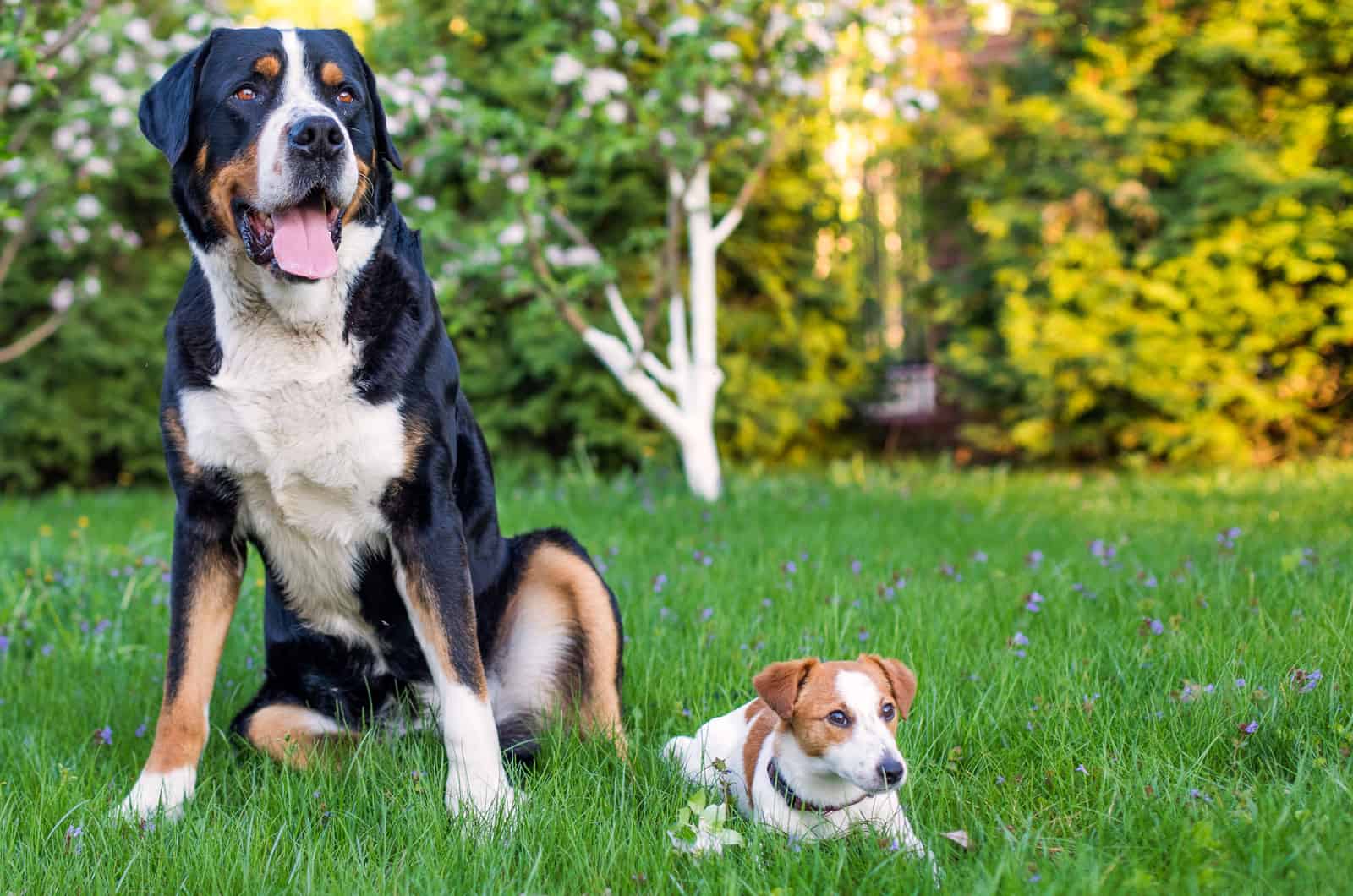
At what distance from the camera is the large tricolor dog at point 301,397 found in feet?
8.41

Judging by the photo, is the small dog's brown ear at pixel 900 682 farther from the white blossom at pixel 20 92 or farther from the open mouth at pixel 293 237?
the white blossom at pixel 20 92

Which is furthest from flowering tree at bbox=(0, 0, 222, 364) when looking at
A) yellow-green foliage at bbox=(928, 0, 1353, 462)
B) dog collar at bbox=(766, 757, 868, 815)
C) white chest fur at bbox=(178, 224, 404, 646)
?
yellow-green foliage at bbox=(928, 0, 1353, 462)

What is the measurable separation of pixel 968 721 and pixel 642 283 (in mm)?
6620

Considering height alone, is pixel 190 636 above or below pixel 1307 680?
above

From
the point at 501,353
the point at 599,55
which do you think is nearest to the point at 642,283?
the point at 501,353

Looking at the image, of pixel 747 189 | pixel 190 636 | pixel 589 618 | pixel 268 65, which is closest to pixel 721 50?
pixel 747 189

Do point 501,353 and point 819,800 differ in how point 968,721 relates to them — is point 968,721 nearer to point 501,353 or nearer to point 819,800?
point 819,800

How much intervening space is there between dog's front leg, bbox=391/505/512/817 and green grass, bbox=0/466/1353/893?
0.36 feet

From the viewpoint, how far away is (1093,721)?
109 inches

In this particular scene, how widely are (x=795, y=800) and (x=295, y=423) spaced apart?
1.38 metres

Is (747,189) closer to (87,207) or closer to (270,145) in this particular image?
(87,207)

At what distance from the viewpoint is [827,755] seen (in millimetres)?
2367

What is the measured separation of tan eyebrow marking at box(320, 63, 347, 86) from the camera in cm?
268

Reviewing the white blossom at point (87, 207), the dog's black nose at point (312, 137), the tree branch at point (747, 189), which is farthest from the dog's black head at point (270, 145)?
the white blossom at point (87, 207)
